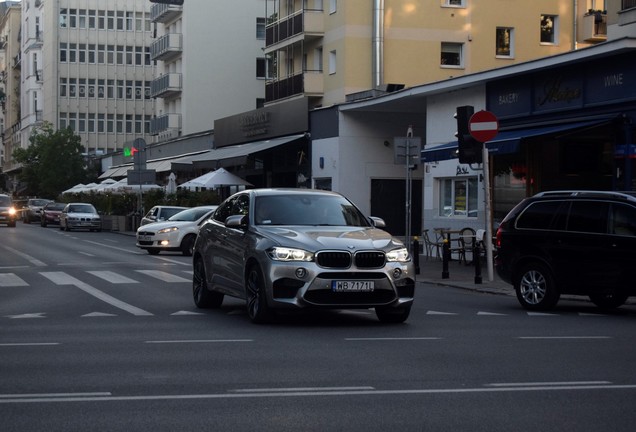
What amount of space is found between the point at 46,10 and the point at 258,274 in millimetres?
94999

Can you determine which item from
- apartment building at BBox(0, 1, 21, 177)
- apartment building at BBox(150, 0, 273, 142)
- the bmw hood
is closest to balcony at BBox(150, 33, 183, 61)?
apartment building at BBox(150, 0, 273, 142)

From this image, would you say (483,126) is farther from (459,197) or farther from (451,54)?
(451,54)

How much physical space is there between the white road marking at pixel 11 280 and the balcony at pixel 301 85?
26584mm

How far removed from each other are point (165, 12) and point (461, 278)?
5411cm

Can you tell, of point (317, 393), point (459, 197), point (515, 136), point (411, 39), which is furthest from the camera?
point (411, 39)

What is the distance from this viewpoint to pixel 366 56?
46.3m

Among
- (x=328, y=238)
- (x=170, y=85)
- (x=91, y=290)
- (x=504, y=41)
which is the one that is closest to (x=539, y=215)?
(x=328, y=238)

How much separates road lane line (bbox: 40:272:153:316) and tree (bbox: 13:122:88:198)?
65873 mm

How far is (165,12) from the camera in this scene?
74.8 metres

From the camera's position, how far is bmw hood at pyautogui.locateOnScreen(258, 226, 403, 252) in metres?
13.5

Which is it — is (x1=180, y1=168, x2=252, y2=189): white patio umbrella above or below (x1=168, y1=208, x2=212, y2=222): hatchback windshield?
above

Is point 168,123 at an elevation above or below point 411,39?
below

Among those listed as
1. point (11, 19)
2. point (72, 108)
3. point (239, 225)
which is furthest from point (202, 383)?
point (11, 19)

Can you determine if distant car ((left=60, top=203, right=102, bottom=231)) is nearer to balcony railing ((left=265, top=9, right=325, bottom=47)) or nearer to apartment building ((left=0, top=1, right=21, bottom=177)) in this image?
balcony railing ((left=265, top=9, right=325, bottom=47))
